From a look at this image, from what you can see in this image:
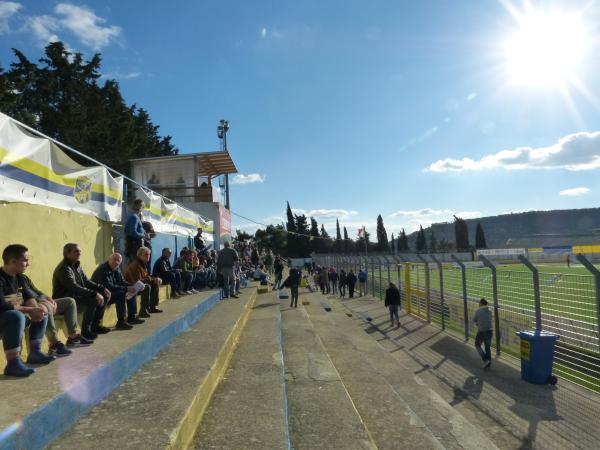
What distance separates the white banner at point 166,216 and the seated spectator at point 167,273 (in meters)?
0.95

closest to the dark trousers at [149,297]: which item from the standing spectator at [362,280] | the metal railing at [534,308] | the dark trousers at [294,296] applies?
the metal railing at [534,308]

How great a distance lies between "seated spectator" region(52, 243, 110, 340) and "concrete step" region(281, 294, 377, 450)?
8.04 feet

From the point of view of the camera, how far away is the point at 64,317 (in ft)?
14.6

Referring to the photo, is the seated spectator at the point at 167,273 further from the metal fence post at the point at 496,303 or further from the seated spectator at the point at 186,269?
the metal fence post at the point at 496,303

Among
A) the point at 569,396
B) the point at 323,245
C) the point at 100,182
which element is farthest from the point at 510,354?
the point at 323,245

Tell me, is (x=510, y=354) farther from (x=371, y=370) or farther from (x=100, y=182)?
(x=100, y=182)

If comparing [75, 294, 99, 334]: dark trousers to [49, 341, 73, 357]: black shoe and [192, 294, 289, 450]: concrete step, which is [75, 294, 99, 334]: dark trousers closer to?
[49, 341, 73, 357]: black shoe

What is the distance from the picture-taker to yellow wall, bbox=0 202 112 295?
426 centimetres

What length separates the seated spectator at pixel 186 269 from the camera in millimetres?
10398

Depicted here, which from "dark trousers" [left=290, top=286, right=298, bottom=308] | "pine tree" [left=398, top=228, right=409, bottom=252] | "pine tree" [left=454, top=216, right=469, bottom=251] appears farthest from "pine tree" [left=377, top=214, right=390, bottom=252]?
"dark trousers" [left=290, top=286, right=298, bottom=308]

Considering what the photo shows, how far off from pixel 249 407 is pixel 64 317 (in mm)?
2269

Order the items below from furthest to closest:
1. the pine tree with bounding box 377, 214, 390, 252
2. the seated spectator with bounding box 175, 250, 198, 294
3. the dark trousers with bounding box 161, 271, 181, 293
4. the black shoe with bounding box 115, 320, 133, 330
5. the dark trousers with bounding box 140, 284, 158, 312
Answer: the pine tree with bounding box 377, 214, 390, 252, the seated spectator with bounding box 175, 250, 198, 294, the dark trousers with bounding box 161, 271, 181, 293, the dark trousers with bounding box 140, 284, 158, 312, the black shoe with bounding box 115, 320, 133, 330

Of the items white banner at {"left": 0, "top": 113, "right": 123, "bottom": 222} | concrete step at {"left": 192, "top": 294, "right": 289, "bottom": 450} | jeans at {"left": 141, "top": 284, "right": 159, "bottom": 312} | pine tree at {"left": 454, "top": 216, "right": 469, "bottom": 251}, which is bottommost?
concrete step at {"left": 192, "top": 294, "right": 289, "bottom": 450}

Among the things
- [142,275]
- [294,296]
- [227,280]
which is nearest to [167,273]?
[142,275]
